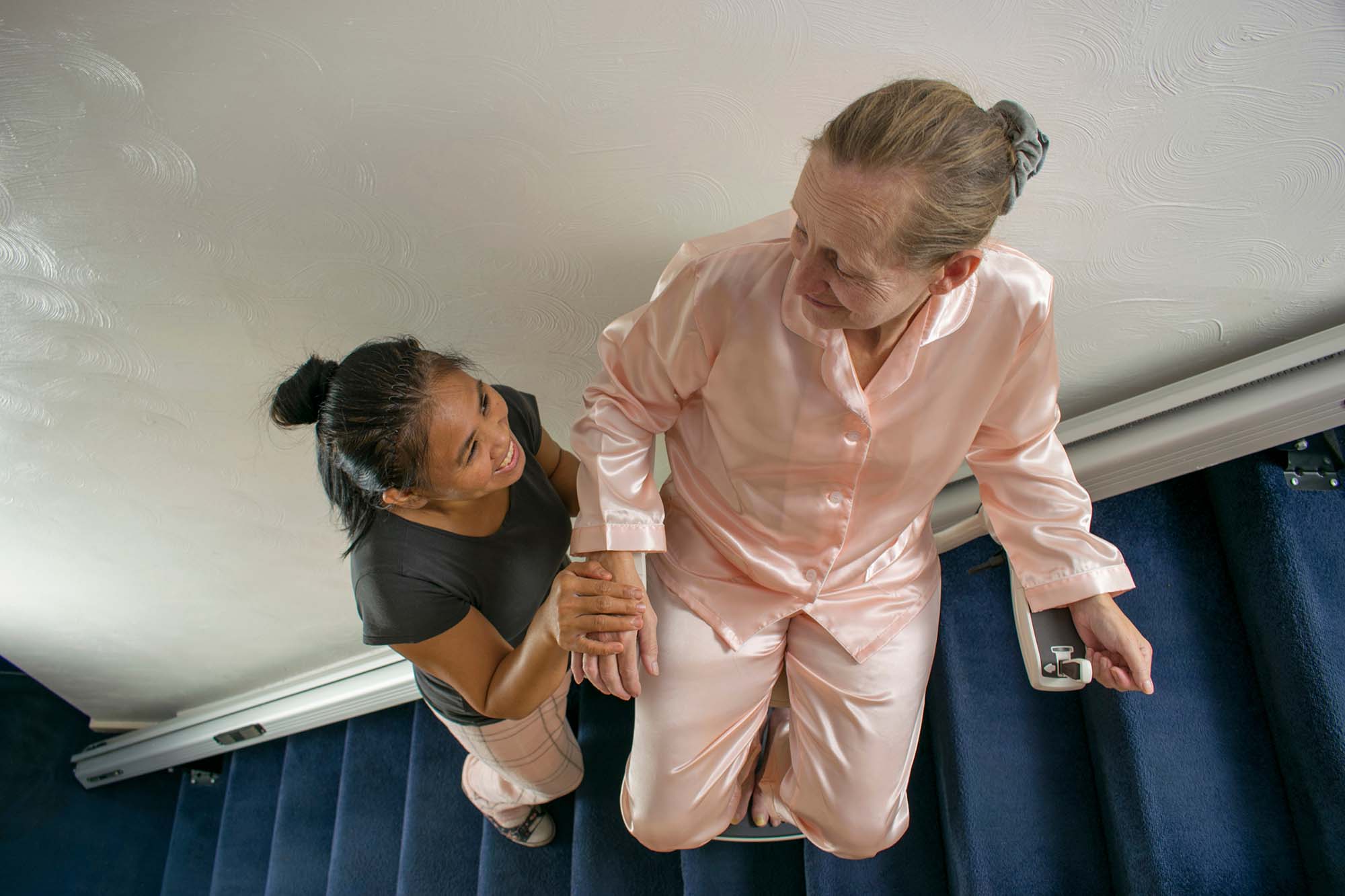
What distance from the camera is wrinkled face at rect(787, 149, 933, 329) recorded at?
0.86m

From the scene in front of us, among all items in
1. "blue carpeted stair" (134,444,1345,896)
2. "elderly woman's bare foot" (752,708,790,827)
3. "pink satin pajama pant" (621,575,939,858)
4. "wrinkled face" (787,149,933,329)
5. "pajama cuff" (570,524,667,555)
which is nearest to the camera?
"wrinkled face" (787,149,933,329)

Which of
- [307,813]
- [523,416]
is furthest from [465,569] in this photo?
[307,813]

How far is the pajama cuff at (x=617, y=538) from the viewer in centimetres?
125

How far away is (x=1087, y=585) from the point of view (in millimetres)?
1211

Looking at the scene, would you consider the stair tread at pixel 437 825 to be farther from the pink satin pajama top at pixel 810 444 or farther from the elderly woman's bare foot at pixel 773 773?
the pink satin pajama top at pixel 810 444

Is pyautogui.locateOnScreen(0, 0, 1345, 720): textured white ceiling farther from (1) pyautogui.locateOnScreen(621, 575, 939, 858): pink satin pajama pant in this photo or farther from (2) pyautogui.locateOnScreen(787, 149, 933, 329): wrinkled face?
(1) pyautogui.locateOnScreen(621, 575, 939, 858): pink satin pajama pant

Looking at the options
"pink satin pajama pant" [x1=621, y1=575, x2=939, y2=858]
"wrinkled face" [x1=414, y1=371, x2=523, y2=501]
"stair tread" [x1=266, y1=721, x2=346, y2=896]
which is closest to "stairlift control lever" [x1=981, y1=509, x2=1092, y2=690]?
"pink satin pajama pant" [x1=621, y1=575, x2=939, y2=858]

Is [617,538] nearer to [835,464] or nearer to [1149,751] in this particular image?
[835,464]

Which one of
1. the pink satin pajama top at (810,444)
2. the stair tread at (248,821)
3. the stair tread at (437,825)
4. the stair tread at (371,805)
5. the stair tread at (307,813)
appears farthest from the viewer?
the stair tread at (248,821)

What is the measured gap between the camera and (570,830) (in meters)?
2.24

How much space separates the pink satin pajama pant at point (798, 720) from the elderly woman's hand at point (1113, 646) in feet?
0.88

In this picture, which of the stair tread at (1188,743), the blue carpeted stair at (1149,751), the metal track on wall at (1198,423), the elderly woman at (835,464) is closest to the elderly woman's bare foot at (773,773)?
the elderly woman at (835,464)

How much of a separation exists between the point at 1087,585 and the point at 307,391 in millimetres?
1150

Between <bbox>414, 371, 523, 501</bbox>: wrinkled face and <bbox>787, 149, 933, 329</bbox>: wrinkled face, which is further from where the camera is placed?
<bbox>414, 371, 523, 501</bbox>: wrinkled face
